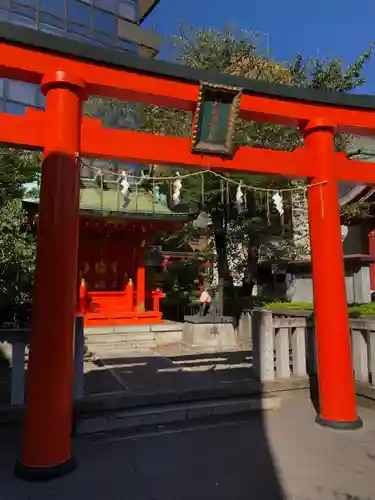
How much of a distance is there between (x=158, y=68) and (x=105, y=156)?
1.23m

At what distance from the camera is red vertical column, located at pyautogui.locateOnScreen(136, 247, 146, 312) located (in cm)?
1526

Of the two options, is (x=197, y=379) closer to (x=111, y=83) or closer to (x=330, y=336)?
(x=330, y=336)

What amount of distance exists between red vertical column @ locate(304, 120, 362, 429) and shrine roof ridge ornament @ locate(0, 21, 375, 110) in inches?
17.3

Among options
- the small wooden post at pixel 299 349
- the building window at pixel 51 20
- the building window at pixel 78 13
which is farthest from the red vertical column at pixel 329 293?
the building window at pixel 78 13

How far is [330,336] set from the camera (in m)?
5.13

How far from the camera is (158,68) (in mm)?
4699

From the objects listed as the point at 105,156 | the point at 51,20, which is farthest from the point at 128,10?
the point at 105,156

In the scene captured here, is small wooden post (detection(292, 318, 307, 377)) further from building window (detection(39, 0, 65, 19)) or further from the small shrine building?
building window (detection(39, 0, 65, 19))

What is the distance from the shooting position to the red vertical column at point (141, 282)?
15.3 m

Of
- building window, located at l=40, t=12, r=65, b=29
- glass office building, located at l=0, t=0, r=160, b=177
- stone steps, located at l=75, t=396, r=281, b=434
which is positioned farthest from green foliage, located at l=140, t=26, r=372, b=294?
building window, located at l=40, t=12, r=65, b=29

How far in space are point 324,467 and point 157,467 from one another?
163 centimetres

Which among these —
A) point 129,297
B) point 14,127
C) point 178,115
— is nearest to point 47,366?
point 14,127

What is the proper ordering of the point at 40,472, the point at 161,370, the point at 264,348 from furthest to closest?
the point at 161,370 → the point at 264,348 → the point at 40,472

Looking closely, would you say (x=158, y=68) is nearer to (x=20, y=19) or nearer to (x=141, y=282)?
(x=141, y=282)
